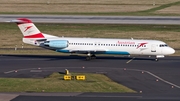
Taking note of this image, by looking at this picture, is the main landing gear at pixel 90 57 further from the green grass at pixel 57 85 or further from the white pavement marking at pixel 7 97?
the white pavement marking at pixel 7 97

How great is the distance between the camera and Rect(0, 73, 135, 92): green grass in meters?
44.2

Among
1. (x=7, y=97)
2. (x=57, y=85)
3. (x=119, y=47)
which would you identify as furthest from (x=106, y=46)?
(x=7, y=97)

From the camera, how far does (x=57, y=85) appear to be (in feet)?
150

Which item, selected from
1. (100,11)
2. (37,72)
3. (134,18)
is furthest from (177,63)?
(100,11)

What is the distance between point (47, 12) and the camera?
117812 millimetres

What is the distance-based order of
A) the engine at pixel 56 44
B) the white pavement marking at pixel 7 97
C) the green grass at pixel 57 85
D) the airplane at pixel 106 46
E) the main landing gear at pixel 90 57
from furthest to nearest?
the main landing gear at pixel 90 57
the airplane at pixel 106 46
the engine at pixel 56 44
the green grass at pixel 57 85
the white pavement marking at pixel 7 97

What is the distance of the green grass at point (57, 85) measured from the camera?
44219 millimetres

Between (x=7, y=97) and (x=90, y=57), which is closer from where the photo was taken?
(x=7, y=97)

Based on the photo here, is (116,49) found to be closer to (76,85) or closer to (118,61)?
(118,61)

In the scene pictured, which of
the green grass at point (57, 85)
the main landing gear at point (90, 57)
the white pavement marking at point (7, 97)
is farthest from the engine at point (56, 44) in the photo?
the white pavement marking at point (7, 97)

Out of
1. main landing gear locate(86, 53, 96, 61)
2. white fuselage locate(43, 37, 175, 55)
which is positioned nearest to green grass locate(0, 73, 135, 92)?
white fuselage locate(43, 37, 175, 55)

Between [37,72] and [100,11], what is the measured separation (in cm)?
6597

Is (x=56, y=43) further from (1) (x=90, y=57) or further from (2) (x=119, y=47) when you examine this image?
(2) (x=119, y=47)

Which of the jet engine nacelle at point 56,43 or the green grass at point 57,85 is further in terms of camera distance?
the jet engine nacelle at point 56,43
